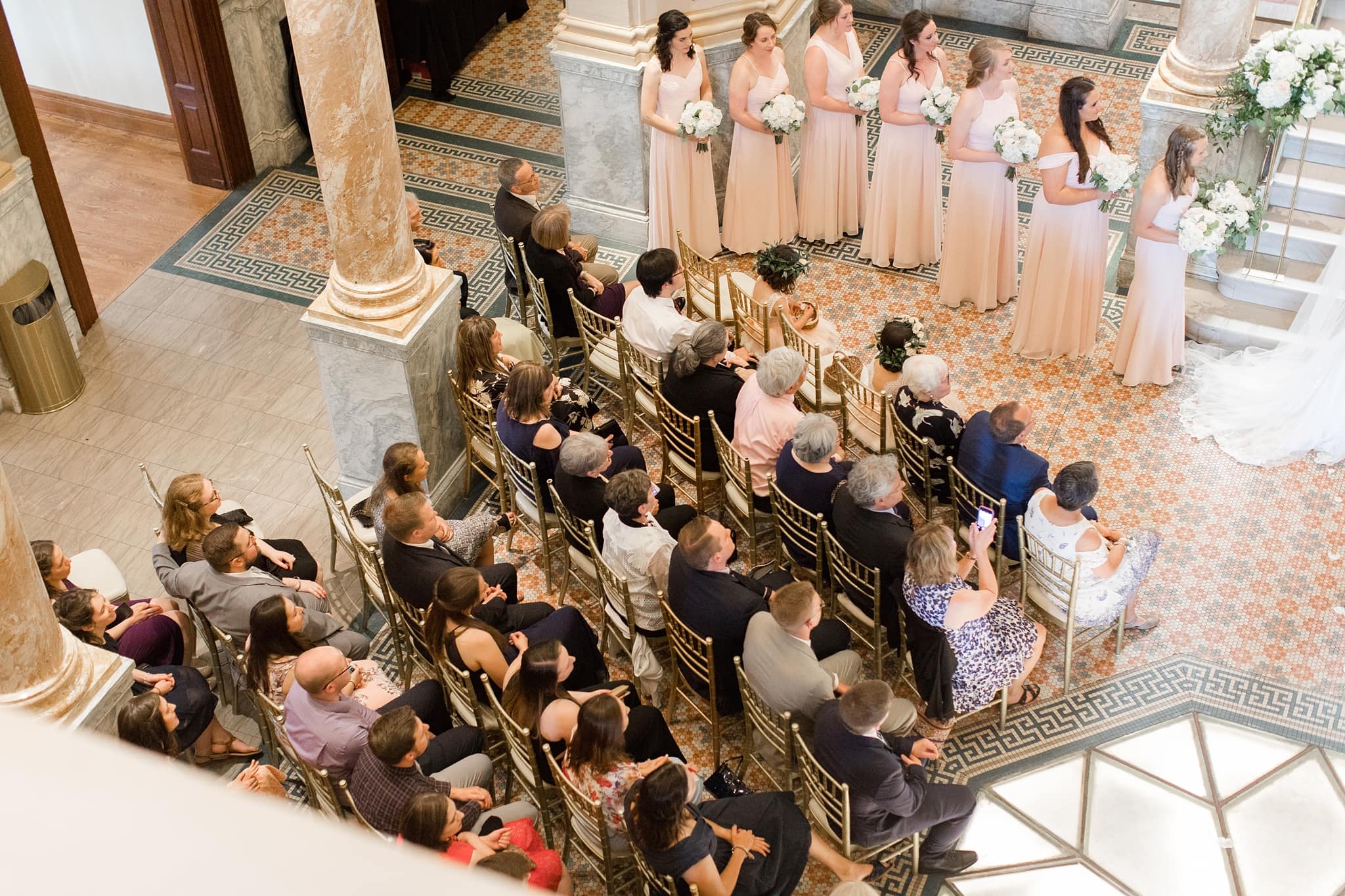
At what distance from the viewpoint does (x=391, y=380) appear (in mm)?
6352

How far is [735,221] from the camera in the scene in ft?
28.2

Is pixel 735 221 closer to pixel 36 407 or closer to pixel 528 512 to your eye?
pixel 528 512

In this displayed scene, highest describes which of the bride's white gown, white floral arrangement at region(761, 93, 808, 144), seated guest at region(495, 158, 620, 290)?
white floral arrangement at region(761, 93, 808, 144)

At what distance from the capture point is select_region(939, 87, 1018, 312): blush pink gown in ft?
24.4

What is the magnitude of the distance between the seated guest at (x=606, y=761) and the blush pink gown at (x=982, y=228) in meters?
4.26

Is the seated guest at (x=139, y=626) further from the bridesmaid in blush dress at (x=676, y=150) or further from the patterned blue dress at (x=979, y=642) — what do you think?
the bridesmaid in blush dress at (x=676, y=150)

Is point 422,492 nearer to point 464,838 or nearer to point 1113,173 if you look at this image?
point 464,838

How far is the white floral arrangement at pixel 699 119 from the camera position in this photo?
7844mm

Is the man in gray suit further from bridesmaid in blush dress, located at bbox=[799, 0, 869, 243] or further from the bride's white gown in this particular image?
the bride's white gown

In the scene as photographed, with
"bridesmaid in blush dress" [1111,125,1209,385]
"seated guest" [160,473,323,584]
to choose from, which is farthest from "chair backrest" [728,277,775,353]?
"seated guest" [160,473,323,584]

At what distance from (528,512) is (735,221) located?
2.98m

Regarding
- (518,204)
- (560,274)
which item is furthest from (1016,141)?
(518,204)

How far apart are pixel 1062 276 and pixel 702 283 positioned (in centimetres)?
200

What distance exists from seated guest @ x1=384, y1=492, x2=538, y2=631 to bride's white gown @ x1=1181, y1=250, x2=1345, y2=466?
12.6 feet
